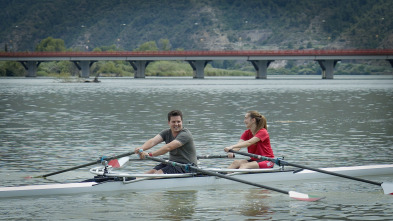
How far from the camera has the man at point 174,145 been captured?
15.1m

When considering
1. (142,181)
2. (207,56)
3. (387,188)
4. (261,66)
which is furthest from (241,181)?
(261,66)

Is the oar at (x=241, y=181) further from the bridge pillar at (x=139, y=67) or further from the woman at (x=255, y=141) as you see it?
the bridge pillar at (x=139, y=67)

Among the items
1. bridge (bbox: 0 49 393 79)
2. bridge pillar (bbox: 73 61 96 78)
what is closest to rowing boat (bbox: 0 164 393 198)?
bridge (bbox: 0 49 393 79)

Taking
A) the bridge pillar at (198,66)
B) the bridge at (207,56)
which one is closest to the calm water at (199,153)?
the bridge at (207,56)

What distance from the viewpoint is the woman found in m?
16.4

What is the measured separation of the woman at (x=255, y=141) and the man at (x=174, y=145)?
3.76ft

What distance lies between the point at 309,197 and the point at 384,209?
1.54 meters

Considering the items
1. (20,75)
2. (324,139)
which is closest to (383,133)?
(324,139)

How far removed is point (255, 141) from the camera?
53.7 feet

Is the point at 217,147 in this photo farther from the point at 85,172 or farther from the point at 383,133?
the point at 383,133

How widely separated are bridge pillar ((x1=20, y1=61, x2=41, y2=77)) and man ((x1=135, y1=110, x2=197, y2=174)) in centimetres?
14778

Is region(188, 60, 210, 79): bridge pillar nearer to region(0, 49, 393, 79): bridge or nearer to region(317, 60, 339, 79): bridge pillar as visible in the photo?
region(0, 49, 393, 79): bridge

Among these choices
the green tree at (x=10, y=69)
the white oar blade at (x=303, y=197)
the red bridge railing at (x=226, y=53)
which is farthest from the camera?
the green tree at (x=10, y=69)

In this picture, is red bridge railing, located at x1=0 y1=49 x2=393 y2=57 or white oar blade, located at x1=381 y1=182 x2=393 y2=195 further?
red bridge railing, located at x1=0 y1=49 x2=393 y2=57
